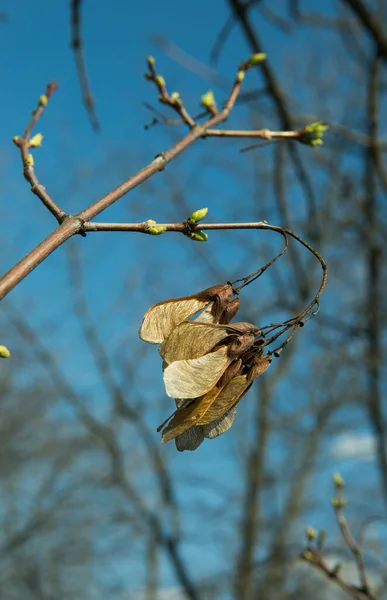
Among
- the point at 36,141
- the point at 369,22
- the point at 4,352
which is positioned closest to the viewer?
the point at 4,352

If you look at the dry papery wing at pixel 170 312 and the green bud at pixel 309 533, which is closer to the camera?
the dry papery wing at pixel 170 312

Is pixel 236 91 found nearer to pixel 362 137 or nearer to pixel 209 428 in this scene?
pixel 209 428

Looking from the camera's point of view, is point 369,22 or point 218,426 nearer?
point 218,426

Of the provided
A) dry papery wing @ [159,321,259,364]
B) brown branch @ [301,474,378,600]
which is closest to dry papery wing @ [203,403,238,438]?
dry papery wing @ [159,321,259,364]

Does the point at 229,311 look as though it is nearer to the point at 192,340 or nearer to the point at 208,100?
the point at 192,340

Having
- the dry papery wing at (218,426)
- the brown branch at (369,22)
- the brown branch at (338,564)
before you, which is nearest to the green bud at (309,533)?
the brown branch at (338,564)

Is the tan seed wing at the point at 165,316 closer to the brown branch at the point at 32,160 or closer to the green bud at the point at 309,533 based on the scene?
the brown branch at the point at 32,160

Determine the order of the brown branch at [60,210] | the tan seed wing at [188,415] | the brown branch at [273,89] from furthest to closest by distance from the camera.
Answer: the brown branch at [273,89] → the tan seed wing at [188,415] → the brown branch at [60,210]

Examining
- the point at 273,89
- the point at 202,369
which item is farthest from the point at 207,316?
the point at 273,89

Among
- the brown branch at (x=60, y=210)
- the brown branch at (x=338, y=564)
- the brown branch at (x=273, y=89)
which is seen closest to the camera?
the brown branch at (x=60, y=210)
